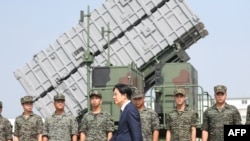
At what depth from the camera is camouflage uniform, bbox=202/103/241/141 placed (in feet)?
27.6

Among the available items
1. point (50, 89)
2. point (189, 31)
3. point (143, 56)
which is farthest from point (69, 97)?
point (189, 31)

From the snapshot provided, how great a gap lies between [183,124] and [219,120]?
0.61 metres

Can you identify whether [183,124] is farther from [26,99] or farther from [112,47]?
[112,47]

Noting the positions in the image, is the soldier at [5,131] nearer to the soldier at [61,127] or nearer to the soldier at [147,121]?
the soldier at [61,127]

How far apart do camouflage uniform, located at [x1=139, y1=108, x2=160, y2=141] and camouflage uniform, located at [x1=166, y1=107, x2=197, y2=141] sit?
29 centimetres

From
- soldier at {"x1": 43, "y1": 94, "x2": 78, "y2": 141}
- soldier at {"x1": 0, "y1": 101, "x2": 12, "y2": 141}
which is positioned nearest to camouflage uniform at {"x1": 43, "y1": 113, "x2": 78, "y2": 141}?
soldier at {"x1": 43, "y1": 94, "x2": 78, "y2": 141}

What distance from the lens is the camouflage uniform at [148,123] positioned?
29.7 feet

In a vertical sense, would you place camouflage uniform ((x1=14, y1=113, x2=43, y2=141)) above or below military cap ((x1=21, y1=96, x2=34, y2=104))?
below

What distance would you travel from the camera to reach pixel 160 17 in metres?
15.0

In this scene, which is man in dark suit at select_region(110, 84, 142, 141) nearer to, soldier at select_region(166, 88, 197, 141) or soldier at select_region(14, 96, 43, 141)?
soldier at select_region(166, 88, 197, 141)

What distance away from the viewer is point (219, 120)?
8.45 m

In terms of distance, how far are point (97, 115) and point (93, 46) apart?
660 centimetres

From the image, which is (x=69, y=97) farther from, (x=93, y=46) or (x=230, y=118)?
(x=230, y=118)

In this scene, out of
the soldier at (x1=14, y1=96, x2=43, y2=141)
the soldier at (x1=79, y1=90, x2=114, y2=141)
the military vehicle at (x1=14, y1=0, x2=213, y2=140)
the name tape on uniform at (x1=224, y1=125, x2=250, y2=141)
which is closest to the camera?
the name tape on uniform at (x1=224, y1=125, x2=250, y2=141)
